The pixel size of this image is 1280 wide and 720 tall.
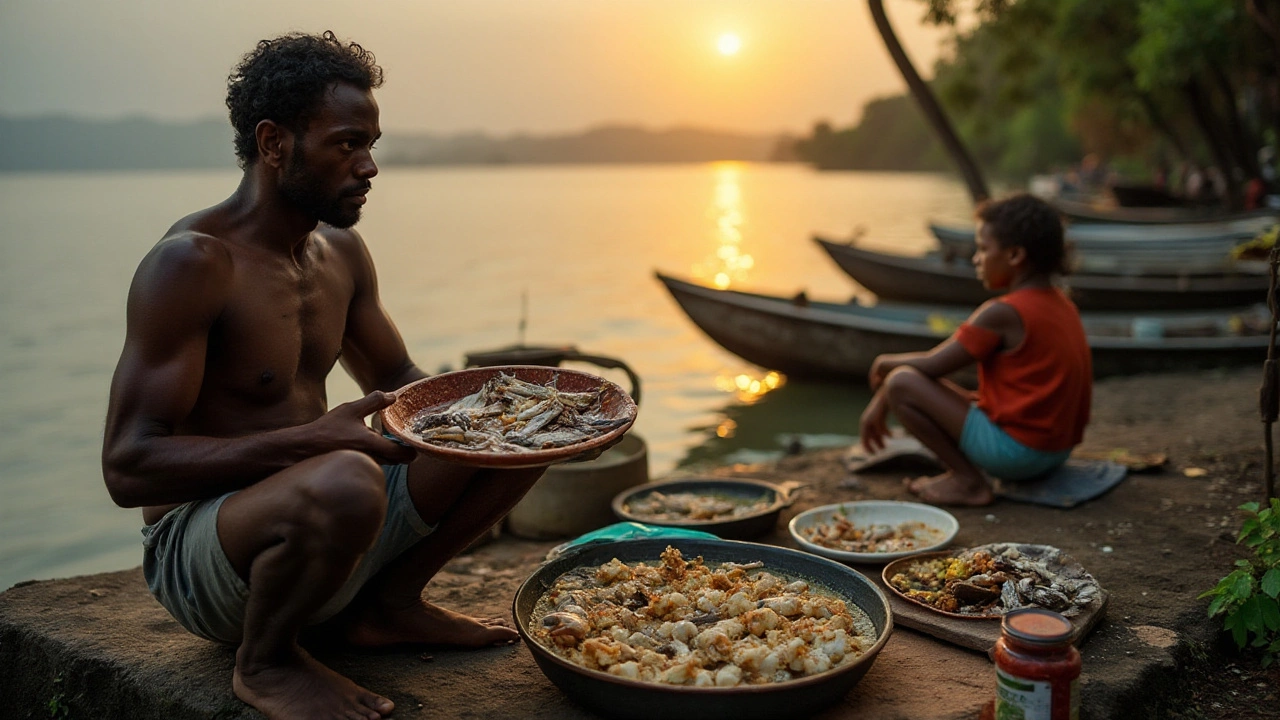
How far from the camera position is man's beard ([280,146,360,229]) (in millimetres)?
3029

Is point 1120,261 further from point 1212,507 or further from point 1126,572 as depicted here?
point 1126,572

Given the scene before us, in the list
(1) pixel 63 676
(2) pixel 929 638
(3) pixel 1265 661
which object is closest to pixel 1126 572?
(3) pixel 1265 661

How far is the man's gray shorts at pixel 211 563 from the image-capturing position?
109 inches

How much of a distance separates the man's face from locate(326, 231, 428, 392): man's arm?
426 millimetres

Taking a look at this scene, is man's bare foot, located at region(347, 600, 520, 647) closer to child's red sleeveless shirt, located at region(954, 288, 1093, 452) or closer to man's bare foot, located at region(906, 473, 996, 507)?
man's bare foot, located at region(906, 473, 996, 507)

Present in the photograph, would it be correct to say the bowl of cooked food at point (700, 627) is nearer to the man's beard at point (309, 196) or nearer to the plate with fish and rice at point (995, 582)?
the plate with fish and rice at point (995, 582)

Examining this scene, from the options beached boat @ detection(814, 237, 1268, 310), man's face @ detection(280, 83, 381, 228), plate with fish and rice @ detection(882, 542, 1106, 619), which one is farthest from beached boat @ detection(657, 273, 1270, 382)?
man's face @ detection(280, 83, 381, 228)

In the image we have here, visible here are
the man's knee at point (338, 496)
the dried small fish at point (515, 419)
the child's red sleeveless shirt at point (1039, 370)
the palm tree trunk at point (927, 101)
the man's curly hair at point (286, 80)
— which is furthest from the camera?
the palm tree trunk at point (927, 101)

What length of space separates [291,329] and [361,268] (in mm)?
509

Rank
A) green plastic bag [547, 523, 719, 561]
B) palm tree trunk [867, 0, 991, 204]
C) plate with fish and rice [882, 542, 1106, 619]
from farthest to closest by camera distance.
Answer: palm tree trunk [867, 0, 991, 204] < green plastic bag [547, 523, 719, 561] < plate with fish and rice [882, 542, 1106, 619]

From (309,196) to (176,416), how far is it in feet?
2.56

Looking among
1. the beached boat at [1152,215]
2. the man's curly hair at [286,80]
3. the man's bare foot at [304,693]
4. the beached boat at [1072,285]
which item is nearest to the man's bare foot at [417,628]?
the man's bare foot at [304,693]

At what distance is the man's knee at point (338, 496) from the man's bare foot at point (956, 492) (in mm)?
3315

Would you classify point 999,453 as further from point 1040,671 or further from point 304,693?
point 304,693
